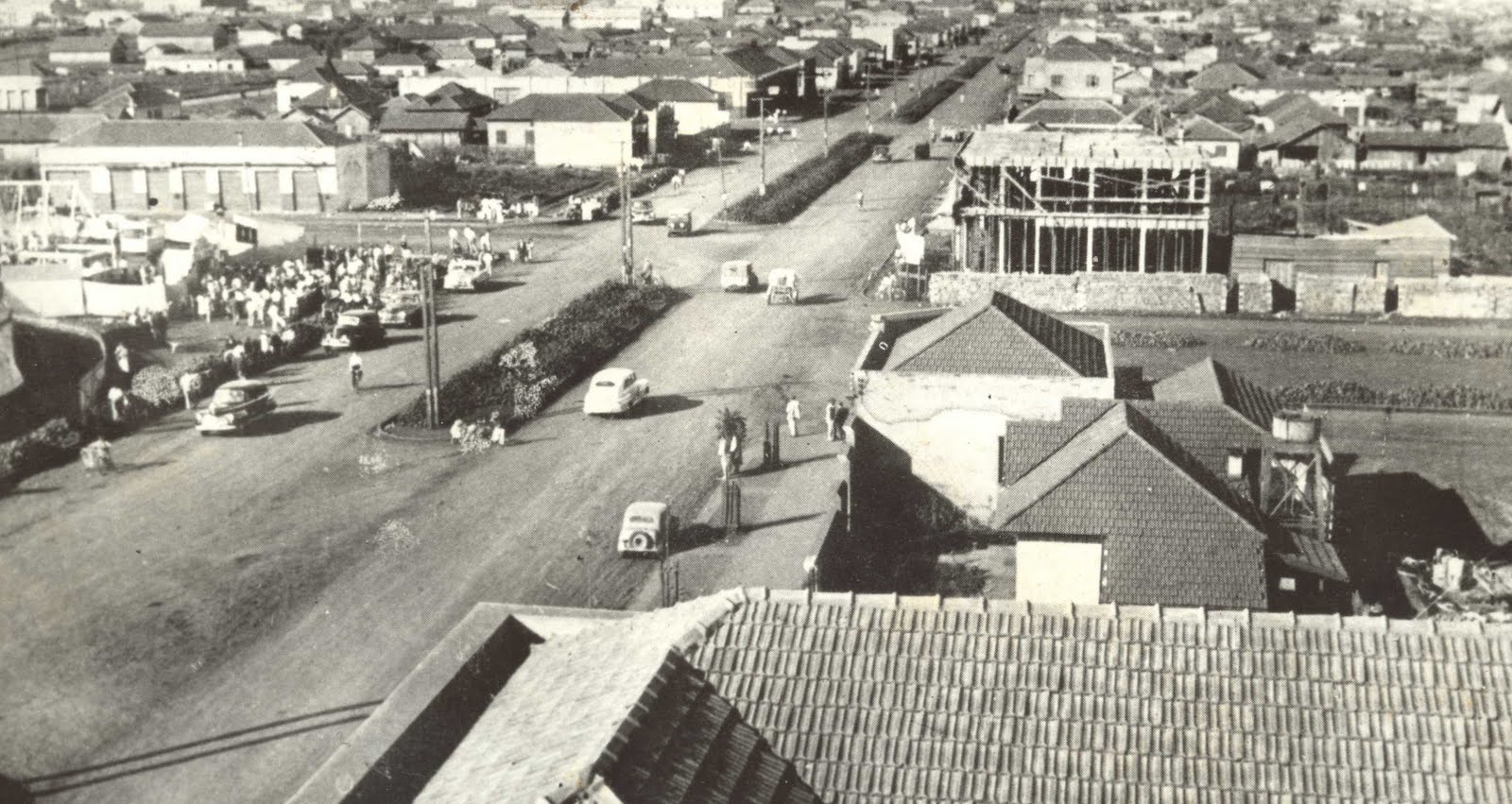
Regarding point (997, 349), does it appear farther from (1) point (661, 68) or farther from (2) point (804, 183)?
(1) point (661, 68)

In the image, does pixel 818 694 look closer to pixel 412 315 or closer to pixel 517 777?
pixel 517 777

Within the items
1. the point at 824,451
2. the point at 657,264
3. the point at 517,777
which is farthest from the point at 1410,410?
the point at 517,777

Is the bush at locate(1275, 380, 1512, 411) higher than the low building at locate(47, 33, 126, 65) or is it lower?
lower

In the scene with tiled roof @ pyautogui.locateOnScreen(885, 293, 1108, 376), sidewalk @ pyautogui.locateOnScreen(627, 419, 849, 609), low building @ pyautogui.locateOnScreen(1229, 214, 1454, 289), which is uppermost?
tiled roof @ pyautogui.locateOnScreen(885, 293, 1108, 376)

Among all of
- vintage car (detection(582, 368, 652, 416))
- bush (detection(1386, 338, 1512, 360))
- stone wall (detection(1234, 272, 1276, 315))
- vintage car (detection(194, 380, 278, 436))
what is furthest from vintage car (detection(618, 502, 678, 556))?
stone wall (detection(1234, 272, 1276, 315))

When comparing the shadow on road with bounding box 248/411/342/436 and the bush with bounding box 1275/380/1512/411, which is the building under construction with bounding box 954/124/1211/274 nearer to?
the bush with bounding box 1275/380/1512/411

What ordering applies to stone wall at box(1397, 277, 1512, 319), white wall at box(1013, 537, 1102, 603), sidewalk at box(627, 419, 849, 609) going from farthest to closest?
stone wall at box(1397, 277, 1512, 319), sidewalk at box(627, 419, 849, 609), white wall at box(1013, 537, 1102, 603)
